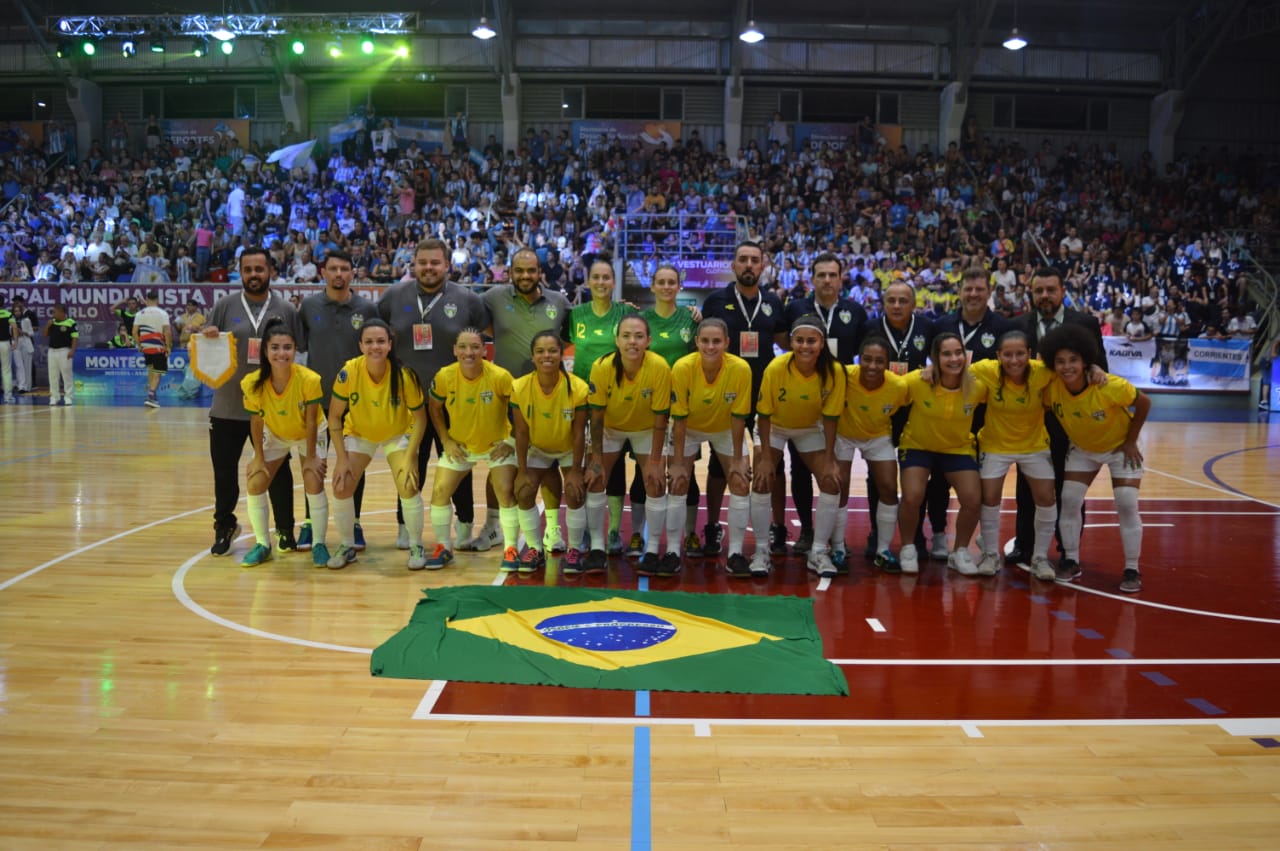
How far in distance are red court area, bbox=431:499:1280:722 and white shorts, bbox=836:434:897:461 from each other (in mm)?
796

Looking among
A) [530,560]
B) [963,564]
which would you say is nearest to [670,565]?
[530,560]

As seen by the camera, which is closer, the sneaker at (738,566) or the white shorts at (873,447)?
the sneaker at (738,566)

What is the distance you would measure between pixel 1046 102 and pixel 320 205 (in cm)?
2034

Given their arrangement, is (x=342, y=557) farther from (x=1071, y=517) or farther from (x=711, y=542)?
(x=1071, y=517)

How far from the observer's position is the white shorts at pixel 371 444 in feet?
22.1

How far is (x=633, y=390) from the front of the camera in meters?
6.53

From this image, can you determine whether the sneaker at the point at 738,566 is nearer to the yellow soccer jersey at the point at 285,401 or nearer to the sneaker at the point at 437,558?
the sneaker at the point at 437,558

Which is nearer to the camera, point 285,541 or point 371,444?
point 371,444

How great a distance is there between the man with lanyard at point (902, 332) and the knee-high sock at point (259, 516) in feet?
14.4

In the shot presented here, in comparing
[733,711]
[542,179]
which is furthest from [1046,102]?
[733,711]

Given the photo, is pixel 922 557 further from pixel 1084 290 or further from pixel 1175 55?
pixel 1175 55

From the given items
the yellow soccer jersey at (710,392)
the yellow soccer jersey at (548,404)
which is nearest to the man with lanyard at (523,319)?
the yellow soccer jersey at (548,404)

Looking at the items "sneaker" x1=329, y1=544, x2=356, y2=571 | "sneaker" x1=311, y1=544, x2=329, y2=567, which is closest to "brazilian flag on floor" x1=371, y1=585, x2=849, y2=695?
"sneaker" x1=329, y1=544, x2=356, y2=571

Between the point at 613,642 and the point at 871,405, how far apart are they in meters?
2.66
